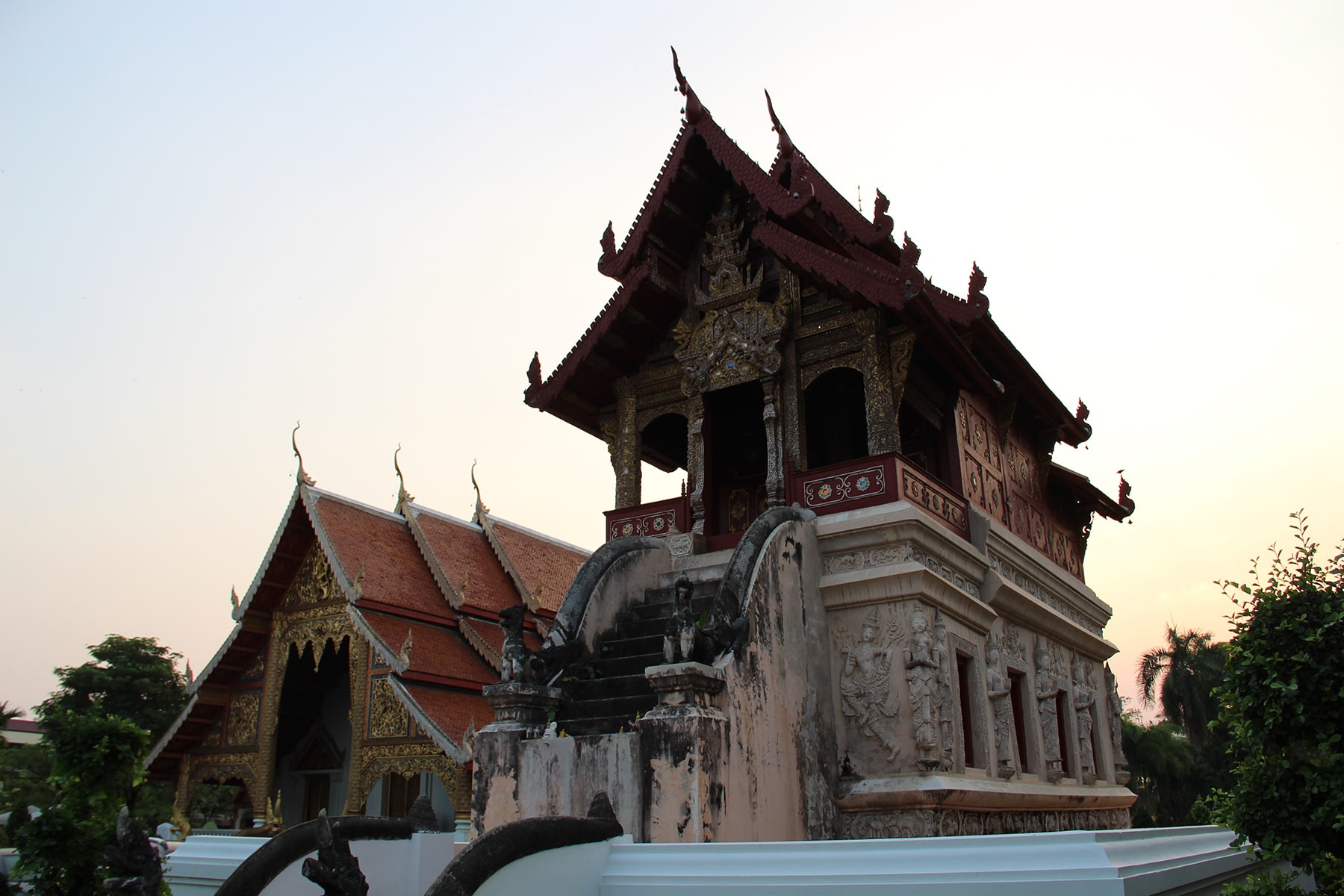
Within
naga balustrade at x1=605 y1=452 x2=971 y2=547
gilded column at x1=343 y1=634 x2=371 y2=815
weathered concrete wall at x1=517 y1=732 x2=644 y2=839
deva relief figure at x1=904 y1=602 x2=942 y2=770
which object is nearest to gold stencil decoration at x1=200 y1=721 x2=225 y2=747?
gilded column at x1=343 y1=634 x2=371 y2=815

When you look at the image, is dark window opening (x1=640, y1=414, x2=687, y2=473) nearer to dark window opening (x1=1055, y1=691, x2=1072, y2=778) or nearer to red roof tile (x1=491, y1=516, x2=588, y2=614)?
red roof tile (x1=491, y1=516, x2=588, y2=614)

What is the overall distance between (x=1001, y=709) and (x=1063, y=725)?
3.44 m

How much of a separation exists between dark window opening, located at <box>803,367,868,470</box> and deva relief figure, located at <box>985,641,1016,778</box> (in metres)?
3.56

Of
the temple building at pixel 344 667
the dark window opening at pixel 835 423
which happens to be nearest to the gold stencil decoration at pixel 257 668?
the temple building at pixel 344 667

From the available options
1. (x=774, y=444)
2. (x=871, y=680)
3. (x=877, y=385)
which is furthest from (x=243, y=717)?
(x=877, y=385)

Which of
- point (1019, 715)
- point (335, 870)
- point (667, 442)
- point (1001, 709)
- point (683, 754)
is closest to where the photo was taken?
point (335, 870)

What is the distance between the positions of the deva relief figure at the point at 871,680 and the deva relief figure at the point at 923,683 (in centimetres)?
17

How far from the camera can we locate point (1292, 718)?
4922mm

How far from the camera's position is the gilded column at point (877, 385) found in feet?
32.6

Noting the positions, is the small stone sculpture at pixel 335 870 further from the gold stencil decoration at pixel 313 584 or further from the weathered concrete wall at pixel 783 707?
the gold stencil decoration at pixel 313 584

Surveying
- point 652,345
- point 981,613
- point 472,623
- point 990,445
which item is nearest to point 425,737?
point 472,623

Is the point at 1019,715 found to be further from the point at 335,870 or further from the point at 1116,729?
the point at 335,870

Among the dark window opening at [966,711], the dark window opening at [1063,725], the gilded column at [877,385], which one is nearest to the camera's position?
the dark window opening at [966,711]

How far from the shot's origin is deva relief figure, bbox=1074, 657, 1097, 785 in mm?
13086
